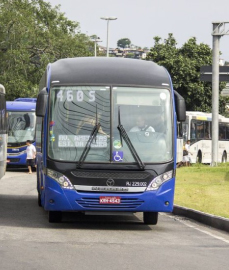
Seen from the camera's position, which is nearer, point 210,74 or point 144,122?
point 144,122

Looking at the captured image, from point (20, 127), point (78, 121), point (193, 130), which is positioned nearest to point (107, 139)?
point (78, 121)

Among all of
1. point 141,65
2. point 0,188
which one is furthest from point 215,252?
point 0,188

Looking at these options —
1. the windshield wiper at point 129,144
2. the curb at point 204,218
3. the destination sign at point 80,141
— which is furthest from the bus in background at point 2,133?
the windshield wiper at point 129,144

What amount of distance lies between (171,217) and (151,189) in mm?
3261

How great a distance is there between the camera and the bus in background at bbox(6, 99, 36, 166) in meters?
37.5

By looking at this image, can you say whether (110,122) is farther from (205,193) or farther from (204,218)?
(205,193)

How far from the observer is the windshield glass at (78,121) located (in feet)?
47.6

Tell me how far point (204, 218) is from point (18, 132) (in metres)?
22.2

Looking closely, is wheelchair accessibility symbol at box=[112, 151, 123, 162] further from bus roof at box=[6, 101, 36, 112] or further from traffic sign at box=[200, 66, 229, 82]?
traffic sign at box=[200, 66, 229, 82]

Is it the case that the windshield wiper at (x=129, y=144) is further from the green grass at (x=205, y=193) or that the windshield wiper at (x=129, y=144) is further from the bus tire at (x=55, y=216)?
the green grass at (x=205, y=193)

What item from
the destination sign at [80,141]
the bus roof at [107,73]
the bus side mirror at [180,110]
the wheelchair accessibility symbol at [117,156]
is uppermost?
the bus roof at [107,73]

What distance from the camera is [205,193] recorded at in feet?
71.6

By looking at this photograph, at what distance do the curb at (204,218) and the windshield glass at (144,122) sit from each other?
1521 mm

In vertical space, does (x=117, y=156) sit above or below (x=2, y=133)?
below
